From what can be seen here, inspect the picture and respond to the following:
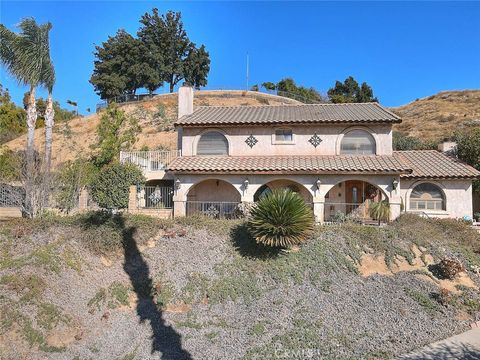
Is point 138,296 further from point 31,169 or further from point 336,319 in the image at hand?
point 31,169

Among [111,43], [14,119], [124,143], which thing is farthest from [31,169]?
[111,43]

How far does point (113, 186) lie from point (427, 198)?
1698cm

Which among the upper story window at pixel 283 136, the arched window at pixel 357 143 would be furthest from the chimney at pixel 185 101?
the arched window at pixel 357 143

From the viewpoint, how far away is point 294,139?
2166 centimetres

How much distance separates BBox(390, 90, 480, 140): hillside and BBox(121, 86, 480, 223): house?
22133 millimetres

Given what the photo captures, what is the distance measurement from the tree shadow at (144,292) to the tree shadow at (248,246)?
145 inches

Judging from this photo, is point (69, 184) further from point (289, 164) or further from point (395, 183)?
point (395, 183)

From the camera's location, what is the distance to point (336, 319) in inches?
456

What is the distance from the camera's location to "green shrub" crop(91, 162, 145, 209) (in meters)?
20.2

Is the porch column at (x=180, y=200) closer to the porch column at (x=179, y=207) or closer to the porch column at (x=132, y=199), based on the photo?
the porch column at (x=179, y=207)

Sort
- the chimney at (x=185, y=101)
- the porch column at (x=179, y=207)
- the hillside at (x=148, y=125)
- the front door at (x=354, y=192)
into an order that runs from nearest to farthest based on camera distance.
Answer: the porch column at (x=179, y=207) → the front door at (x=354, y=192) → the chimney at (x=185, y=101) → the hillside at (x=148, y=125)

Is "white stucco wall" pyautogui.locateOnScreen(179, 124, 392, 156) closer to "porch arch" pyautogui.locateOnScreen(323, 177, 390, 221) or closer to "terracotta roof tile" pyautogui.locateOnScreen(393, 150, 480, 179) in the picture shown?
"terracotta roof tile" pyautogui.locateOnScreen(393, 150, 480, 179)

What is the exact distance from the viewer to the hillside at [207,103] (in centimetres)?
4425

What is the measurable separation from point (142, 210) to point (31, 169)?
5753 millimetres
